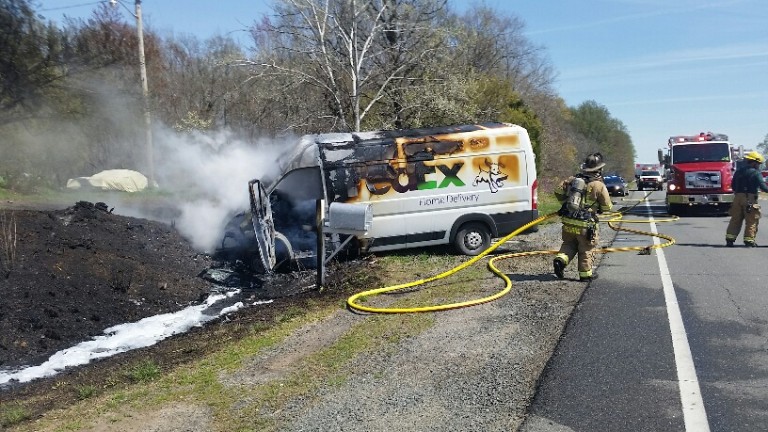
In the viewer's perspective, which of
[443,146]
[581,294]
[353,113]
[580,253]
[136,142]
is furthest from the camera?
[136,142]

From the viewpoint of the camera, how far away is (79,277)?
9.73 meters

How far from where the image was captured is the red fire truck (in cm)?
1936

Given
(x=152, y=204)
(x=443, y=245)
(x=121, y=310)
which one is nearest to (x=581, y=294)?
(x=443, y=245)

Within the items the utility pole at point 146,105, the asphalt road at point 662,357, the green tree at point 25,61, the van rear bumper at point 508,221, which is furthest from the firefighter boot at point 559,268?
the utility pole at point 146,105

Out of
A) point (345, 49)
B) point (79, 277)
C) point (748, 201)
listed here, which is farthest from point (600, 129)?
point (79, 277)

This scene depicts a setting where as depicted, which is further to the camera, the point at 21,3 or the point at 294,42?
the point at 294,42

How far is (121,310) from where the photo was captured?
930cm

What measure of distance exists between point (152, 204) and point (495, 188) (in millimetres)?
11449

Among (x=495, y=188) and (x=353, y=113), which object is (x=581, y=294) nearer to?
(x=495, y=188)

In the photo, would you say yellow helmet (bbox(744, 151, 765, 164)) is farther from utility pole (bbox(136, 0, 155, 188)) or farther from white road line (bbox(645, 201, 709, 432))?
utility pole (bbox(136, 0, 155, 188))

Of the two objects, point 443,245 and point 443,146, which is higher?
point 443,146

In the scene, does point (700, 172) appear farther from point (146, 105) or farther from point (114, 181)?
point (114, 181)

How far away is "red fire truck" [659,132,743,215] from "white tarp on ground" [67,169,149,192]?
1847 cm

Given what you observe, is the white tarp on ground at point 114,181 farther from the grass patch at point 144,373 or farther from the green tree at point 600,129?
the green tree at point 600,129
